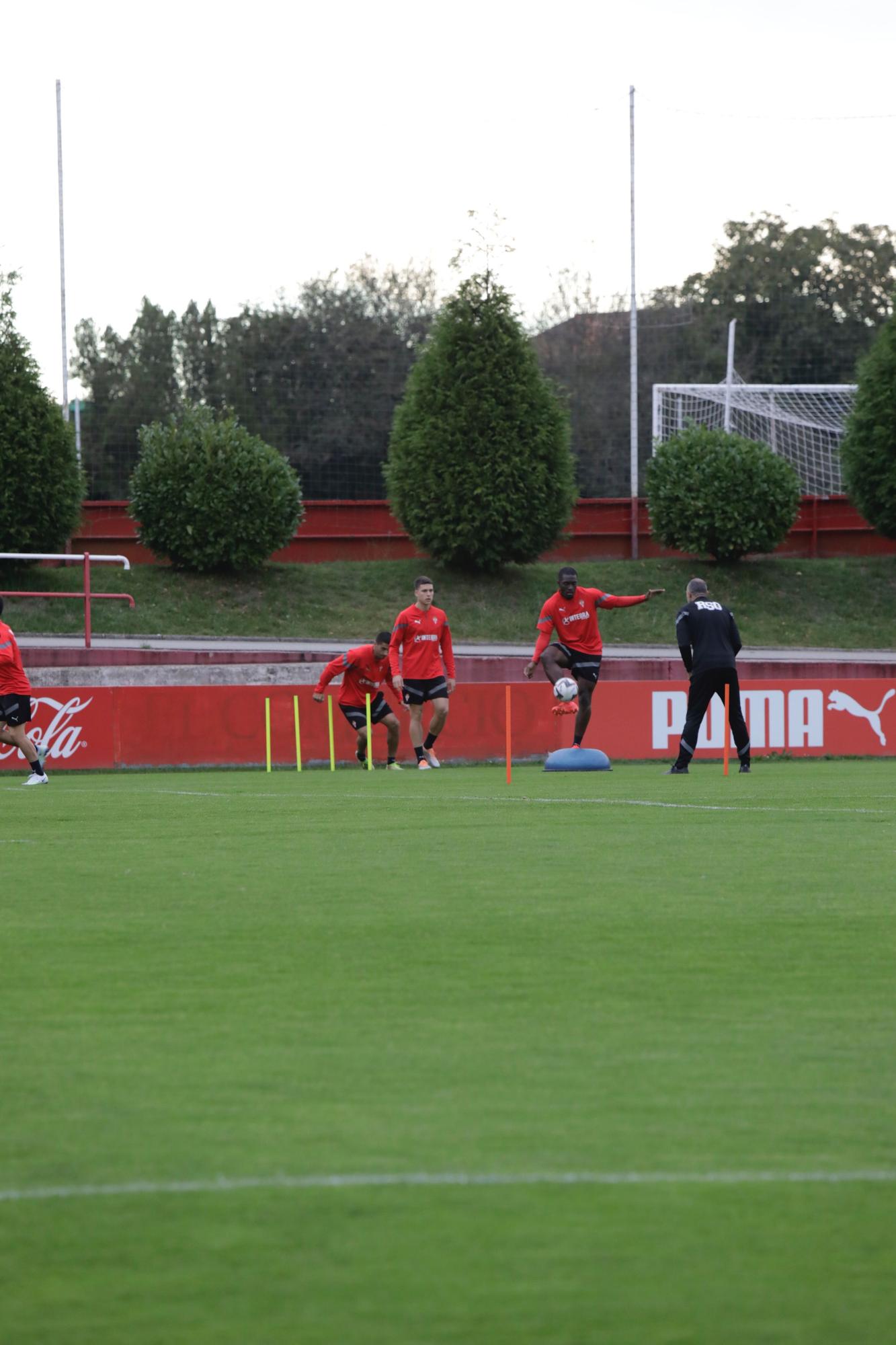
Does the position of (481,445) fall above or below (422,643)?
above

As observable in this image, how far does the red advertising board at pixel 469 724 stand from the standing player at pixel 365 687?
1798 millimetres

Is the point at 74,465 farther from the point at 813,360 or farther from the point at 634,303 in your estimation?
the point at 813,360

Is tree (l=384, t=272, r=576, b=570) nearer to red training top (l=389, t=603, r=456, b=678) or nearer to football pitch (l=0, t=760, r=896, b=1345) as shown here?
red training top (l=389, t=603, r=456, b=678)

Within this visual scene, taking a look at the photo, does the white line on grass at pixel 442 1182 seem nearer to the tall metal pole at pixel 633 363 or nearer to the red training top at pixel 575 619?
the red training top at pixel 575 619

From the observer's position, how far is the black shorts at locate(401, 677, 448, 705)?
61.5 feet

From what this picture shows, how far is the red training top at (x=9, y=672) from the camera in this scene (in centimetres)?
1684

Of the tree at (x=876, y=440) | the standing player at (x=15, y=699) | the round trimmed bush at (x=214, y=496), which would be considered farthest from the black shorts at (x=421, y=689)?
the tree at (x=876, y=440)

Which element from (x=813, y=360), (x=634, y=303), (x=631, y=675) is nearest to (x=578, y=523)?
(x=634, y=303)

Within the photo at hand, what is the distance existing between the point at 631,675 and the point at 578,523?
47.1 ft

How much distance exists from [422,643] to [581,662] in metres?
1.80

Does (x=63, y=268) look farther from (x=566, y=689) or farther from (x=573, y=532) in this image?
(x=566, y=689)

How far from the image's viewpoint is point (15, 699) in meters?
17.0

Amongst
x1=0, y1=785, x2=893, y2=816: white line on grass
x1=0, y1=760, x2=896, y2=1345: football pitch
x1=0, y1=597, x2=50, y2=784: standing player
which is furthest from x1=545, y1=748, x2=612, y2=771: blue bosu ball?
x1=0, y1=760, x2=896, y2=1345: football pitch

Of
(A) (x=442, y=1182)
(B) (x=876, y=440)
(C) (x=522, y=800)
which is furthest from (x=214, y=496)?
(A) (x=442, y=1182)
